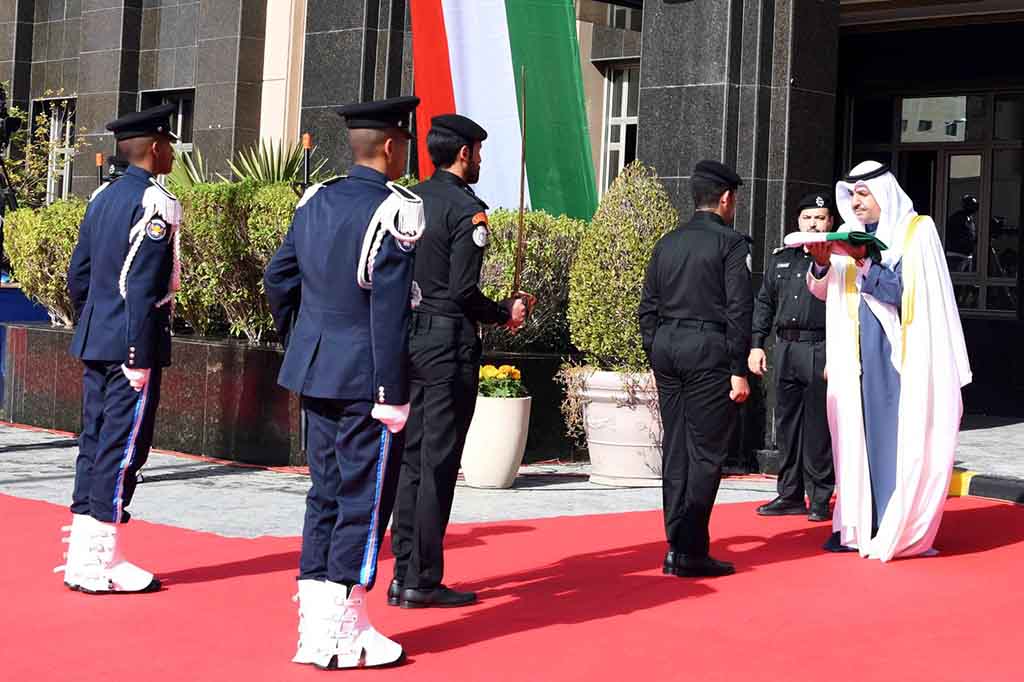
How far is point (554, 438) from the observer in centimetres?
1217

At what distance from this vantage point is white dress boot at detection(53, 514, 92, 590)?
699 cm

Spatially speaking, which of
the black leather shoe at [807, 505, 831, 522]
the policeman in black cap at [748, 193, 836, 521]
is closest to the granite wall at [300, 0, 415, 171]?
the policeman in black cap at [748, 193, 836, 521]

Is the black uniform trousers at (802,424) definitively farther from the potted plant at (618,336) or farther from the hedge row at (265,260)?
the hedge row at (265,260)

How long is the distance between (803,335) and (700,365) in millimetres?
2443

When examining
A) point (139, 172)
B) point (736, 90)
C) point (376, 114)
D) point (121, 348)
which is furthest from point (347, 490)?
point (736, 90)

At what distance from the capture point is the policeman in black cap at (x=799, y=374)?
9758 millimetres

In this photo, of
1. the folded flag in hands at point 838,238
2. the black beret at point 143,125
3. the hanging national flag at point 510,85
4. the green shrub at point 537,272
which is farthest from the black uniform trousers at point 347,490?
the hanging national flag at point 510,85

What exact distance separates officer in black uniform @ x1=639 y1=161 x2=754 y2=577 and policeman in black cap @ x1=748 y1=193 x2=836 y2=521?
6.62 feet

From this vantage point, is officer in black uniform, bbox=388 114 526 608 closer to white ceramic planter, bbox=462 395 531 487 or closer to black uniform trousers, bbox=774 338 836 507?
black uniform trousers, bbox=774 338 836 507

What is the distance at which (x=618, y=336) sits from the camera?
11188mm

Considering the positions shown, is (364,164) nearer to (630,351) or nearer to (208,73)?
(630,351)

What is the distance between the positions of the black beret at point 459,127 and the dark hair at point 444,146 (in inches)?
0.6

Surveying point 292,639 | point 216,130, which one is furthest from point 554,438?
point 216,130

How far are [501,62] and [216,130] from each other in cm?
917
